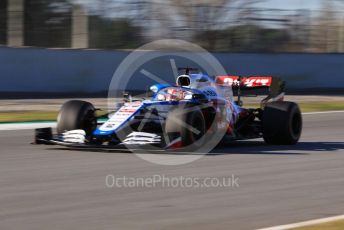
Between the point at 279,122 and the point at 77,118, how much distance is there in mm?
3174

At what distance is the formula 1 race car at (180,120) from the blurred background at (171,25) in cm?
1387

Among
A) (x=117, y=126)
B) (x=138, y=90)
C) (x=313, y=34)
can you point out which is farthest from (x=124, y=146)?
(x=313, y=34)

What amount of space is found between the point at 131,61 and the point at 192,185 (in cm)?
1822

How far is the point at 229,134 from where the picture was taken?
11.9 metres

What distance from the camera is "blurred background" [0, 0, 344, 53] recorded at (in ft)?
83.7

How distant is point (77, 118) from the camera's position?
37.1 ft

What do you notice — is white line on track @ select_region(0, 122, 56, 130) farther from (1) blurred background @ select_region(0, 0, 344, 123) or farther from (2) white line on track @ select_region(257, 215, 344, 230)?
(2) white line on track @ select_region(257, 215, 344, 230)

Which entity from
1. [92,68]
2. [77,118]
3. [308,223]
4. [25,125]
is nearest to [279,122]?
[77,118]

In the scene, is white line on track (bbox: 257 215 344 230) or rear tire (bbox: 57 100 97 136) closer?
white line on track (bbox: 257 215 344 230)

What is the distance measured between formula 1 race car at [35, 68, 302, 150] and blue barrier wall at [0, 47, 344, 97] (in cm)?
1225

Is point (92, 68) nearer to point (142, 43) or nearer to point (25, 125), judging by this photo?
point (142, 43)

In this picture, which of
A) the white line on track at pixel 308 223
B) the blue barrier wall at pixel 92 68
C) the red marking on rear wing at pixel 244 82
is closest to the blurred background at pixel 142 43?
the blue barrier wall at pixel 92 68

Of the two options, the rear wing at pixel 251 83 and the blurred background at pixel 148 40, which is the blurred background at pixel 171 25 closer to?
the blurred background at pixel 148 40

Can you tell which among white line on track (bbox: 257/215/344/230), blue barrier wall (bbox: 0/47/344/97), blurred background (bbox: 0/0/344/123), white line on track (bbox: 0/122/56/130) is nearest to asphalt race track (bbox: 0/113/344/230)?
white line on track (bbox: 257/215/344/230)
